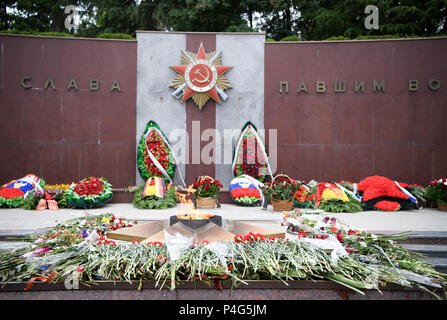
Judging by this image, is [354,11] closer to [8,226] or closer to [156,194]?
[156,194]

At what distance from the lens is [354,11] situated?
1341 centimetres

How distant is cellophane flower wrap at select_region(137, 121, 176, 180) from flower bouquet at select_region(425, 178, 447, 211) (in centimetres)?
601

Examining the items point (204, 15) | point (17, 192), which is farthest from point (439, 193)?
point (204, 15)

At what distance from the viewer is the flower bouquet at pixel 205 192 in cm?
736

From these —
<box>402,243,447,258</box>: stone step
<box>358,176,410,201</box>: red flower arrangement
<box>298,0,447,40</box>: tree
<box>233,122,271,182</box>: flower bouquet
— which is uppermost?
<box>298,0,447,40</box>: tree

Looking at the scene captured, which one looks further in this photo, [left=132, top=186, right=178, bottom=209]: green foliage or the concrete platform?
[left=132, top=186, right=178, bottom=209]: green foliage

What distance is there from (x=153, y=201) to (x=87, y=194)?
1.32 metres

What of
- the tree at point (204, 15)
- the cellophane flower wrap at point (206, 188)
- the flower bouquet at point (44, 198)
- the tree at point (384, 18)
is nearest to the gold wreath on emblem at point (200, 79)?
the cellophane flower wrap at point (206, 188)

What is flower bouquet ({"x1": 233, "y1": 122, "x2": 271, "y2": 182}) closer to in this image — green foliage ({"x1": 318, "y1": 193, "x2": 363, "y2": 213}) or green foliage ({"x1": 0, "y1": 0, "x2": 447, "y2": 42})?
green foliage ({"x1": 318, "y1": 193, "x2": 363, "y2": 213})

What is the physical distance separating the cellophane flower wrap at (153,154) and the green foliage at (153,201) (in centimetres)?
103

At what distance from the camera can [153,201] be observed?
24.3 feet

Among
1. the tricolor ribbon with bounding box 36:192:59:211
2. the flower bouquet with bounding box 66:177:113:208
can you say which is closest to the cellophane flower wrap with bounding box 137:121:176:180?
the flower bouquet with bounding box 66:177:113:208

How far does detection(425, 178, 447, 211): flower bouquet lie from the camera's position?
713cm

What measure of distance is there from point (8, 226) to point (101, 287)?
10.4 feet
